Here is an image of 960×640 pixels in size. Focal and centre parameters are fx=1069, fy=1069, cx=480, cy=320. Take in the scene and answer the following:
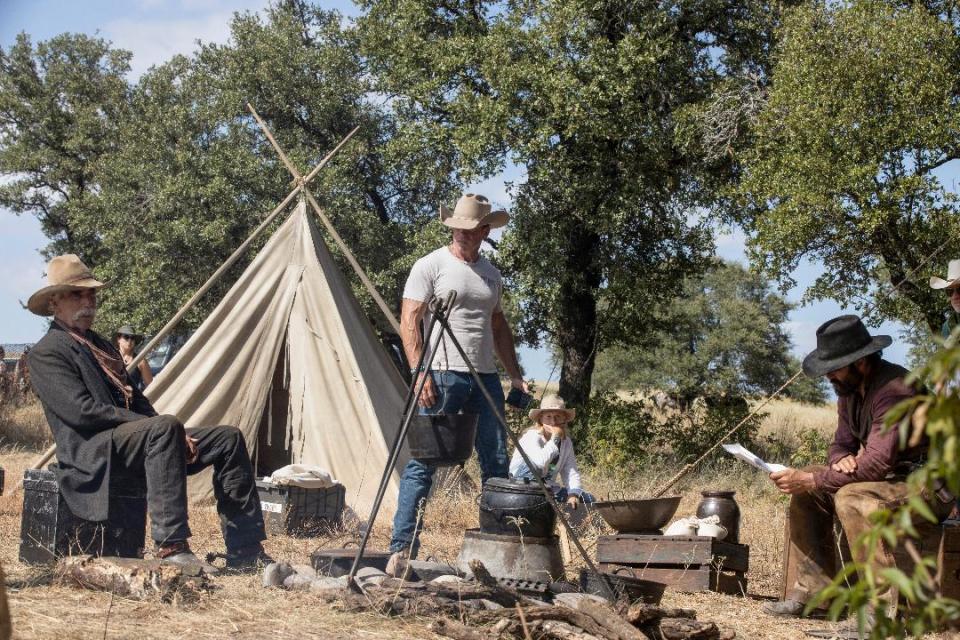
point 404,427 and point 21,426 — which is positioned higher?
point 21,426

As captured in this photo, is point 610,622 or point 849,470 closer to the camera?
point 610,622

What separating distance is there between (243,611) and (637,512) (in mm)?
2113

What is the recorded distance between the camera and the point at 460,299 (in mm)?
5121

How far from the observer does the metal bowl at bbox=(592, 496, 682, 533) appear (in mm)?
5129

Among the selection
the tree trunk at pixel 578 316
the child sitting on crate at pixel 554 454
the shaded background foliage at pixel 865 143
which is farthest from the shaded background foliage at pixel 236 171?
the child sitting on crate at pixel 554 454

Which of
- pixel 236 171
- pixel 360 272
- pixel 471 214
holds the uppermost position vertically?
pixel 236 171

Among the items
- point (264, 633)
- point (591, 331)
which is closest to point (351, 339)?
point (264, 633)

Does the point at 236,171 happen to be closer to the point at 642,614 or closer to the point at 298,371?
the point at 298,371

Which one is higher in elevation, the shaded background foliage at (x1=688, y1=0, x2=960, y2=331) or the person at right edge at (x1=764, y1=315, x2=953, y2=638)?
the shaded background foliage at (x1=688, y1=0, x2=960, y2=331)

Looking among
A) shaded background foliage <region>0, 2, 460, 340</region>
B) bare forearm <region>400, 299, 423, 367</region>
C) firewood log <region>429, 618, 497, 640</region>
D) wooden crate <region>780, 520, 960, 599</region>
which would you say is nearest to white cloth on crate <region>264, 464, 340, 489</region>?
bare forearm <region>400, 299, 423, 367</region>

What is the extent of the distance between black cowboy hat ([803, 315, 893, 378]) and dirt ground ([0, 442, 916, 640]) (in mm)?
1059

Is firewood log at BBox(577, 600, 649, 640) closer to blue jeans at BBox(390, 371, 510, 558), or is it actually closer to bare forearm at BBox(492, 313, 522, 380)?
blue jeans at BBox(390, 371, 510, 558)

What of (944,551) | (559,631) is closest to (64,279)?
(559,631)

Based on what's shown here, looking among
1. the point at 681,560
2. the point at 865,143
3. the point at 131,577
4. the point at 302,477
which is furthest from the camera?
the point at 865,143
